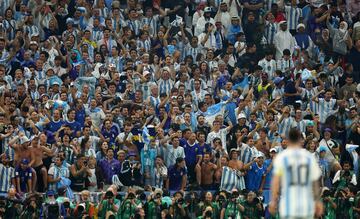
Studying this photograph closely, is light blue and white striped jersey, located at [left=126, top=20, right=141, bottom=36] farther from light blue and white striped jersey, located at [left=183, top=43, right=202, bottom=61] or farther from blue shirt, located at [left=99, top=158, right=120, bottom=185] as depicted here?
blue shirt, located at [left=99, top=158, right=120, bottom=185]

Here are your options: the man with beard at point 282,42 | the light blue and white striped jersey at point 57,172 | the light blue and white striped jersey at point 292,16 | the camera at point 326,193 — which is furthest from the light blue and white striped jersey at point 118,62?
the camera at point 326,193

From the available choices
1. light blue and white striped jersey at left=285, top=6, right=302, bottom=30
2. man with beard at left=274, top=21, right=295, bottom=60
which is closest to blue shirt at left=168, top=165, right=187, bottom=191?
man with beard at left=274, top=21, right=295, bottom=60

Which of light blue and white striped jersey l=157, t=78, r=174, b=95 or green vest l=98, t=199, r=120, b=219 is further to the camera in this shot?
light blue and white striped jersey l=157, t=78, r=174, b=95

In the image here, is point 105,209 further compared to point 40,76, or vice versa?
point 40,76

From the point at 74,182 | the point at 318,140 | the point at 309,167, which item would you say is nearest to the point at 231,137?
the point at 318,140

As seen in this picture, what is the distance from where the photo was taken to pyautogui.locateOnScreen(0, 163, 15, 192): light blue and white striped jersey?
2783cm

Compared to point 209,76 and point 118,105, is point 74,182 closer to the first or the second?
point 118,105

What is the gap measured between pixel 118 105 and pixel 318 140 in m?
4.82

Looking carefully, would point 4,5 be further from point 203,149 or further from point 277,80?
point 203,149

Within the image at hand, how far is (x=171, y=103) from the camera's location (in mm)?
30500

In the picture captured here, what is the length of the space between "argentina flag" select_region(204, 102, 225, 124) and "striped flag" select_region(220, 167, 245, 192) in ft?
7.22

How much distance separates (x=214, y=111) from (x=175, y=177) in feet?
9.07

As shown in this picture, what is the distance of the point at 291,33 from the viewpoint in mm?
35188

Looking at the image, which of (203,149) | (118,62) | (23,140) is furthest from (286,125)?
(23,140)
